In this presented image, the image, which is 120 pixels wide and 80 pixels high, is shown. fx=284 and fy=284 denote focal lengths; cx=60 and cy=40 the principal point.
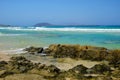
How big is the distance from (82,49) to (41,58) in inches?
90.4

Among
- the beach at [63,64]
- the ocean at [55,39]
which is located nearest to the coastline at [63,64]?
the beach at [63,64]

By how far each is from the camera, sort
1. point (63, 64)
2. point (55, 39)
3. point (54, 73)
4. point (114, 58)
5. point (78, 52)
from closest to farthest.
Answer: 1. point (54, 73)
2. point (63, 64)
3. point (114, 58)
4. point (78, 52)
5. point (55, 39)

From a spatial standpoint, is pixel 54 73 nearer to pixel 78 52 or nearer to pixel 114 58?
pixel 114 58

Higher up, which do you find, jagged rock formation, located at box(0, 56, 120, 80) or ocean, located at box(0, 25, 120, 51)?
jagged rock formation, located at box(0, 56, 120, 80)

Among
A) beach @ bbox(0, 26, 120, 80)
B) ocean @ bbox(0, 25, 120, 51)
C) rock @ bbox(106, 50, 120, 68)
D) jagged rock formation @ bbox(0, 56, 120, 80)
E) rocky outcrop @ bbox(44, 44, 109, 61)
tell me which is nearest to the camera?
jagged rock formation @ bbox(0, 56, 120, 80)

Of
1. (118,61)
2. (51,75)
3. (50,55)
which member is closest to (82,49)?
(50,55)

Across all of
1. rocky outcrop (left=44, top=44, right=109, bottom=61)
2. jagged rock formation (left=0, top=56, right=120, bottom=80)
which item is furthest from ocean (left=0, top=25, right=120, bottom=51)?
jagged rock formation (left=0, top=56, right=120, bottom=80)

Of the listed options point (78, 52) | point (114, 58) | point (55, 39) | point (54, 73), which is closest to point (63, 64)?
point (78, 52)

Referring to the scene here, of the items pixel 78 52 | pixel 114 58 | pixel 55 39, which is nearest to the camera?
pixel 114 58

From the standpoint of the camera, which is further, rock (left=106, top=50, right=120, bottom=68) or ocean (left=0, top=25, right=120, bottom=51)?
ocean (left=0, top=25, right=120, bottom=51)

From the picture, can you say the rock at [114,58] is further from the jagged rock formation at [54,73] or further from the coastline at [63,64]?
the jagged rock formation at [54,73]

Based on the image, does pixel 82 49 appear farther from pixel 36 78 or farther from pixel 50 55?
pixel 36 78

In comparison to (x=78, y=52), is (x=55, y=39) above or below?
below

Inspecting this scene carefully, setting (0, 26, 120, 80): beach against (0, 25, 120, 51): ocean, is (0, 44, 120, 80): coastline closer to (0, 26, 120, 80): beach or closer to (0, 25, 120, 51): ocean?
Result: (0, 26, 120, 80): beach
